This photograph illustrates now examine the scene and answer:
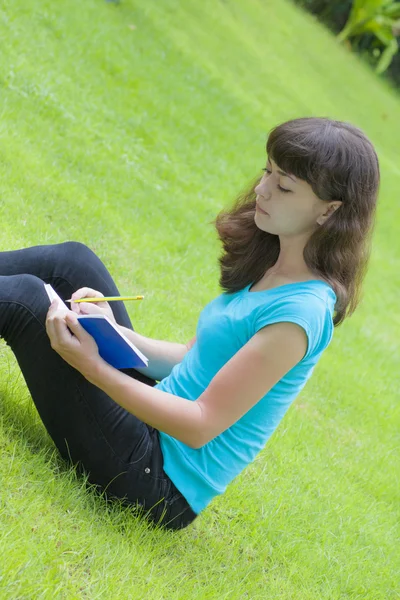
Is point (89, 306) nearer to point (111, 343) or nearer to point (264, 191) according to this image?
point (111, 343)

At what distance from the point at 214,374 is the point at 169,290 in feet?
9.42

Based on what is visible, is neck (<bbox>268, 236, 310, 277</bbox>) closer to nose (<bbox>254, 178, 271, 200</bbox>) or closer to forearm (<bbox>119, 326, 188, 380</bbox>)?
nose (<bbox>254, 178, 271, 200</bbox>)

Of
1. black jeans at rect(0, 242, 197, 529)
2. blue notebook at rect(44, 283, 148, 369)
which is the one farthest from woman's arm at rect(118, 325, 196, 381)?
blue notebook at rect(44, 283, 148, 369)

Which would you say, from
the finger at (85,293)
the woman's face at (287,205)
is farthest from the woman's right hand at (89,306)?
the woman's face at (287,205)

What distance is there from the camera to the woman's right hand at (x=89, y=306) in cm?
253

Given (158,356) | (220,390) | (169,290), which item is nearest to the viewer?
(220,390)

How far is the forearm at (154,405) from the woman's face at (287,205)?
651 millimetres

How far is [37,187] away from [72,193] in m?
0.36

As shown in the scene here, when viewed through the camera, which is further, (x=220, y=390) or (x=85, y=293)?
(x=85, y=293)

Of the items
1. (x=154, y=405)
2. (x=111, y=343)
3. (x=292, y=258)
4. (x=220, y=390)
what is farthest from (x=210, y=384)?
(x=292, y=258)

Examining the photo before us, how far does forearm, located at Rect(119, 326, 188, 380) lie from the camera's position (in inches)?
118

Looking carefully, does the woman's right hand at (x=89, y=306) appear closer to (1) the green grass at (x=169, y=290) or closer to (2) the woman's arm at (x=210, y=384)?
(2) the woman's arm at (x=210, y=384)

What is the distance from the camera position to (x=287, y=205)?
257 cm

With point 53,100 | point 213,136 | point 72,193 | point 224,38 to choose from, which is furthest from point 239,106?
point 72,193
